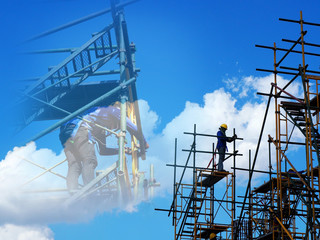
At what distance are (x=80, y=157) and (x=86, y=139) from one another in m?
1.29

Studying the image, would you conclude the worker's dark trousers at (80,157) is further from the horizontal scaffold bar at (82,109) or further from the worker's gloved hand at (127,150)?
the horizontal scaffold bar at (82,109)

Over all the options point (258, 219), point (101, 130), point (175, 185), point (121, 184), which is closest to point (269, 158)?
point (258, 219)

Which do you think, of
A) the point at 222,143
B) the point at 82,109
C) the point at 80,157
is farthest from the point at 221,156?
the point at 80,157

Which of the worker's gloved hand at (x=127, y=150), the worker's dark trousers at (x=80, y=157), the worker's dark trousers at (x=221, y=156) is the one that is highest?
the worker's gloved hand at (x=127, y=150)

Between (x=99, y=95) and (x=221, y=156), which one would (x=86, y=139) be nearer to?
(x=99, y=95)

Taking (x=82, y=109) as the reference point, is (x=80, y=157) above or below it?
below

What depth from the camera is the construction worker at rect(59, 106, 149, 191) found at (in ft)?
118

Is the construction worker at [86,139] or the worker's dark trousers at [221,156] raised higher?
the construction worker at [86,139]

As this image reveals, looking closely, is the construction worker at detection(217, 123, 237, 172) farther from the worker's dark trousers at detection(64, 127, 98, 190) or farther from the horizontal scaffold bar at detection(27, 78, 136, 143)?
the worker's dark trousers at detection(64, 127, 98, 190)

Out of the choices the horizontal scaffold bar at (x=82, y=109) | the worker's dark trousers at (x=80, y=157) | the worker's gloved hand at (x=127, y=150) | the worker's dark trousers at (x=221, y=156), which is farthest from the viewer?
the worker's gloved hand at (x=127, y=150)

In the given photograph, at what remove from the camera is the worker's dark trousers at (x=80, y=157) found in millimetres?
35875

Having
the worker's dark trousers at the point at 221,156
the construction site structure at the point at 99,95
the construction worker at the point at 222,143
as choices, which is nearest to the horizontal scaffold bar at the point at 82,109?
the construction site structure at the point at 99,95

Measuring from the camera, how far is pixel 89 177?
117 feet

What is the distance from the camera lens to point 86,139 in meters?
36.8
